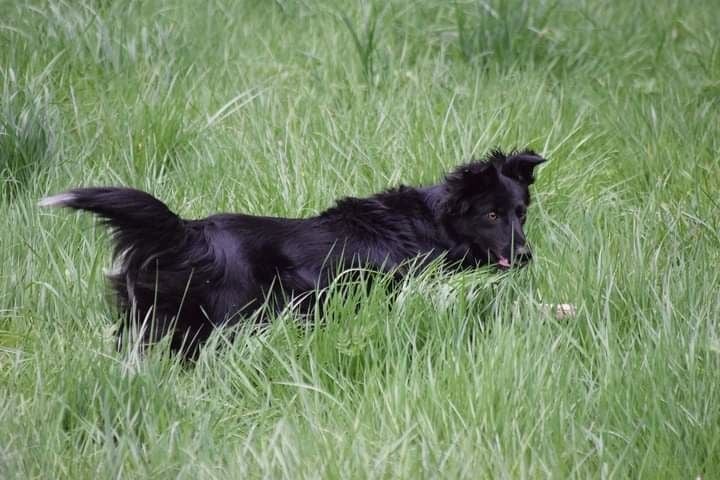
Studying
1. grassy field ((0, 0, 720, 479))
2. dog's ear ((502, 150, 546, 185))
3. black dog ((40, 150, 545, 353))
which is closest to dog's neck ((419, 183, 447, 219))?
black dog ((40, 150, 545, 353))

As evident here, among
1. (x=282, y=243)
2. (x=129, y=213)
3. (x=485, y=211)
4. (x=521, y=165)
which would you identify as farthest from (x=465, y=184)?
(x=129, y=213)

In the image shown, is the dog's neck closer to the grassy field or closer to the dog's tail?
the grassy field

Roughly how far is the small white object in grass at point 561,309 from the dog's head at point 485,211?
0.45 metres

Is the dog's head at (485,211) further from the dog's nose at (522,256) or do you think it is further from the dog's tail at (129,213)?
the dog's tail at (129,213)

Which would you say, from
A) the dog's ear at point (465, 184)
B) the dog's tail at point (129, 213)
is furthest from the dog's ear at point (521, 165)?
the dog's tail at point (129, 213)

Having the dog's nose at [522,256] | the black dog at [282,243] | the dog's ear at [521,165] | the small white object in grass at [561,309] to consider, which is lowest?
the small white object in grass at [561,309]

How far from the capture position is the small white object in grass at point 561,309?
12.4 feet

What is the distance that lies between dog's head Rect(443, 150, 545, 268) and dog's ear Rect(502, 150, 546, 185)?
0.09 metres

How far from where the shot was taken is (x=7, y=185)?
188 inches

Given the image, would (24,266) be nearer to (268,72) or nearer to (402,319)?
(402,319)

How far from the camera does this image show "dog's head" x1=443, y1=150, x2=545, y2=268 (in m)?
4.27

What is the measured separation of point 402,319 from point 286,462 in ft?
2.95

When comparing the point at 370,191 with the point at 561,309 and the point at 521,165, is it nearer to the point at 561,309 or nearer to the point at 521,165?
the point at 521,165

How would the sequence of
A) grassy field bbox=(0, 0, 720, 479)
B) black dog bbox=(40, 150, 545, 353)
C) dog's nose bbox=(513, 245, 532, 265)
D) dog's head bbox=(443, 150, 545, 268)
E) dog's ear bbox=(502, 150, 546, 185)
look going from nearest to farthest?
grassy field bbox=(0, 0, 720, 479) < black dog bbox=(40, 150, 545, 353) < dog's nose bbox=(513, 245, 532, 265) < dog's head bbox=(443, 150, 545, 268) < dog's ear bbox=(502, 150, 546, 185)
